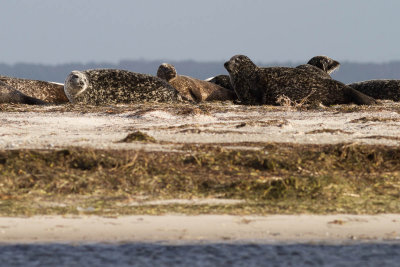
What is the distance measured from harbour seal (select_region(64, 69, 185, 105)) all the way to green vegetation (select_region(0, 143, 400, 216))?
7.80 meters

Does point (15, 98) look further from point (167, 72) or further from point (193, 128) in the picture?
point (193, 128)

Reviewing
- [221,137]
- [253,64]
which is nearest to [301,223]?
[221,137]

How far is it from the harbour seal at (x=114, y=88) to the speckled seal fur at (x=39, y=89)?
6.32ft

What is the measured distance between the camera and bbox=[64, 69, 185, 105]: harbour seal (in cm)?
1494

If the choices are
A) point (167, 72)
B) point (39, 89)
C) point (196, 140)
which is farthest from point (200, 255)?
point (167, 72)

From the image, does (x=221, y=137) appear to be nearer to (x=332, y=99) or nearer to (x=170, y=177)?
(x=170, y=177)

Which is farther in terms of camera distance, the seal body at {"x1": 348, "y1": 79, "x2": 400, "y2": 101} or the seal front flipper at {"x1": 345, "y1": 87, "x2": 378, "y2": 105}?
the seal body at {"x1": 348, "y1": 79, "x2": 400, "y2": 101}

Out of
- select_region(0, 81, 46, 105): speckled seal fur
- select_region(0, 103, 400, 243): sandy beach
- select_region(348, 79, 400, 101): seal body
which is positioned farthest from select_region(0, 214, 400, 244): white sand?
select_region(348, 79, 400, 101): seal body

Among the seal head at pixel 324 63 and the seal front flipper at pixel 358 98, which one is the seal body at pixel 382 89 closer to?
the seal head at pixel 324 63

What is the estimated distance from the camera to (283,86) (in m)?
15.3

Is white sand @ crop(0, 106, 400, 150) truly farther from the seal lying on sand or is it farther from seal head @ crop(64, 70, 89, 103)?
the seal lying on sand

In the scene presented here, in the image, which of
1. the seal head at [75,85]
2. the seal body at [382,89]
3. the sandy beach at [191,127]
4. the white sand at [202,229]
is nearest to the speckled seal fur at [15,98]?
the seal head at [75,85]

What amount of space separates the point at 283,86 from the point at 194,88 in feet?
10.8

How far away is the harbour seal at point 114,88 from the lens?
14938 mm
